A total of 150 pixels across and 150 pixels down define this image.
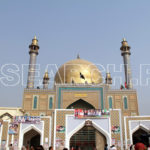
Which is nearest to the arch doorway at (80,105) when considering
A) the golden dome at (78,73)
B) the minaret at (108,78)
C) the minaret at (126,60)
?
the golden dome at (78,73)

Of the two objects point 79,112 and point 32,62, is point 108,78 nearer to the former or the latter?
point 32,62

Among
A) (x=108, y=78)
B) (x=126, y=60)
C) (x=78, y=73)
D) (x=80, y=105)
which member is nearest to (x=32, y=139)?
(x=80, y=105)

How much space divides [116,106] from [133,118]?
242 inches

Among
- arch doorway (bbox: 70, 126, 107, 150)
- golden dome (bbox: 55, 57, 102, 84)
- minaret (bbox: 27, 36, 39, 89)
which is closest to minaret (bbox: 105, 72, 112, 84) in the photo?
golden dome (bbox: 55, 57, 102, 84)

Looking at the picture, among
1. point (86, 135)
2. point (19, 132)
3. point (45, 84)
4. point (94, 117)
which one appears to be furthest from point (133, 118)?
point (45, 84)

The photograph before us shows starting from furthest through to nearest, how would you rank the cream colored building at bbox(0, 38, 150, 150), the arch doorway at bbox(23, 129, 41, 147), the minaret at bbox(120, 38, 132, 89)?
the minaret at bbox(120, 38, 132, 89), the arch doorway at bbox(23, 129, 41, 147), the cream colored building at bbox(0, 38, 150, 150)

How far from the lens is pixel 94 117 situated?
53.8 feet

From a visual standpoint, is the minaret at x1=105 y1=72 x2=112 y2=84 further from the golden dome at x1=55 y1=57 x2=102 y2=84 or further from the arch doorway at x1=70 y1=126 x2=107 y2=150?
the arch doorway at x1=70 y1=126 x2=107 y2=150

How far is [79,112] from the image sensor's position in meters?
16.5

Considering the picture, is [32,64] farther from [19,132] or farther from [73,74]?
[19,132]

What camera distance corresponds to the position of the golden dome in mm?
26719

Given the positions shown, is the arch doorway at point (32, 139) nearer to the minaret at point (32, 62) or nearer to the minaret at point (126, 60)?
the minaret at point (32, 62)

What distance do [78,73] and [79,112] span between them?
1116cm

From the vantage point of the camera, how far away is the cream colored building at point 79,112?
16223mm
